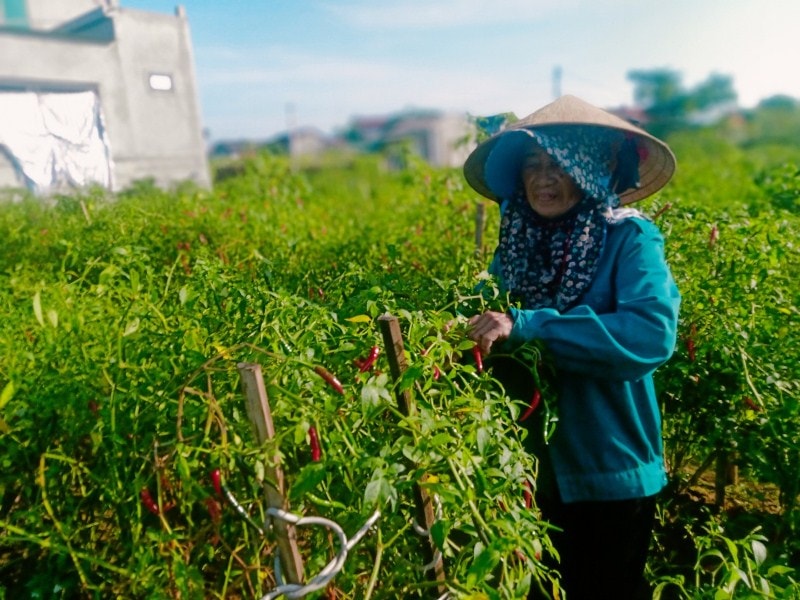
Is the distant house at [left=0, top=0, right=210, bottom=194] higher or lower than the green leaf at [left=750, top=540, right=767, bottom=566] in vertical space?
higher

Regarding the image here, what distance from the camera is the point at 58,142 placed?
5.81m

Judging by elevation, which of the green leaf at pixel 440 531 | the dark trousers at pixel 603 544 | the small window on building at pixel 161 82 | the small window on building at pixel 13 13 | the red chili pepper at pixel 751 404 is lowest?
the dark trousers at pixel 603 544

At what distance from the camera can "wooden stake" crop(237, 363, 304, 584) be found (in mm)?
1003

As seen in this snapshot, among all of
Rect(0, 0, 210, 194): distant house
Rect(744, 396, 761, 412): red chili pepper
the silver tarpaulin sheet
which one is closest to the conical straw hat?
Rect(744, 396, 761, 412): red chili pepper

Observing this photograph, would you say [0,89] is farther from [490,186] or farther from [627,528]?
[627,528]

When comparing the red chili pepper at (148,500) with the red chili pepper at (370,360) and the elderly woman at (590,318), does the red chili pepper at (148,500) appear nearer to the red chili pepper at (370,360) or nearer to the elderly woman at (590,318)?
the red chili pepper at (370,360)

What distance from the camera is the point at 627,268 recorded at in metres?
1.59

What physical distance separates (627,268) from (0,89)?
10.8m

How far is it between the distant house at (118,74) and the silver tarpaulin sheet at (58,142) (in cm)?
62

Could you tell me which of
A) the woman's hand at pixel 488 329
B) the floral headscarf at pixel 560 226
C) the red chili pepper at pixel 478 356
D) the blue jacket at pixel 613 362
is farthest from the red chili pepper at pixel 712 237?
the red chili pepper at pixel 478 356

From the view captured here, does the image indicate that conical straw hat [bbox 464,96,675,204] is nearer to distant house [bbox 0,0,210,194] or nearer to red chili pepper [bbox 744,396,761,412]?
red chili pepper [bbox 744,396,761,412]

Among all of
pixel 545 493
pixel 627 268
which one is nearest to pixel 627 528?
pixel 545 493

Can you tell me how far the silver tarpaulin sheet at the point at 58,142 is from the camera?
5.08m

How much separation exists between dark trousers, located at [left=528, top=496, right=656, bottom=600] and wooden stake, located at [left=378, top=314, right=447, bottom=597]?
27.8 inches
